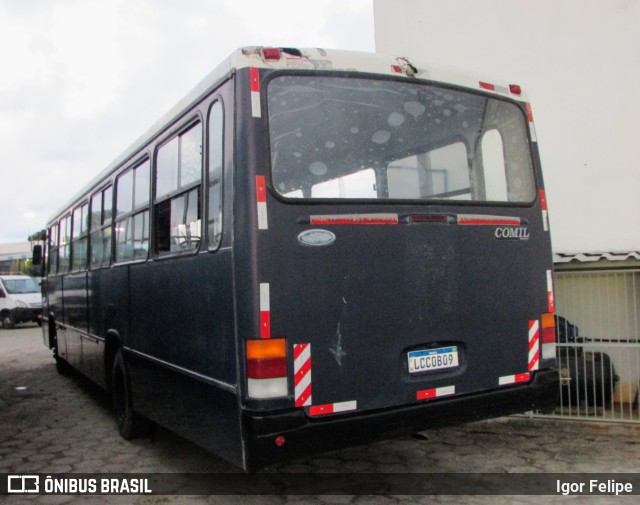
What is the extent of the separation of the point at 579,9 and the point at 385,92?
18.0 feet

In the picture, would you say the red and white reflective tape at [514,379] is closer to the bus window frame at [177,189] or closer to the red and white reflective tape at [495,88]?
the red and white reflective tape at [495,88]

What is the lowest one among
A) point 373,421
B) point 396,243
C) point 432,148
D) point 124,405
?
point 124,405

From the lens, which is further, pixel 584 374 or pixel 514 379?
pixel 584 374

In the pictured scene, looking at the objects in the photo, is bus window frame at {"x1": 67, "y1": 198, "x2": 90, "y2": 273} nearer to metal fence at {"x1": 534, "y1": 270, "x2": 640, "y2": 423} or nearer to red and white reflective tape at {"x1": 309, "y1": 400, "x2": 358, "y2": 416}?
red and white reflective tape at {"x1": 309, "y1": 400, "x2": 358, "y2": 416}

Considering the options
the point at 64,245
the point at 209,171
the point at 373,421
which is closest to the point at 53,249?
the point at 64,245

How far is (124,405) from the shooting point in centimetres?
648

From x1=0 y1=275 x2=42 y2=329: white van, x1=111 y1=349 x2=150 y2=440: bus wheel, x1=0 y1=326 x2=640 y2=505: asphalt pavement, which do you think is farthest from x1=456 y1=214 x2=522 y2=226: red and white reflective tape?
x1=0 y1=275 x2=42 y2=329: white van

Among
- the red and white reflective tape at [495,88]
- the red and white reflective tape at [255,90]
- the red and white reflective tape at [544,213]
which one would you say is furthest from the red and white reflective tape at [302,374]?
the red and white reflective tape at [495,88]

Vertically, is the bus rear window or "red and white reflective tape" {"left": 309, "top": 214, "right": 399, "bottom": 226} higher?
the bus rear window

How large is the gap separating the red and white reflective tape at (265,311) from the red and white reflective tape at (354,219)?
1.62 feet

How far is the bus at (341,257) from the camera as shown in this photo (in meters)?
3.74

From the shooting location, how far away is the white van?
22.7 meters

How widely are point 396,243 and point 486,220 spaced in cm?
80

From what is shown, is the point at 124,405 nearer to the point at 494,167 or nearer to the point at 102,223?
the point at 102,223
